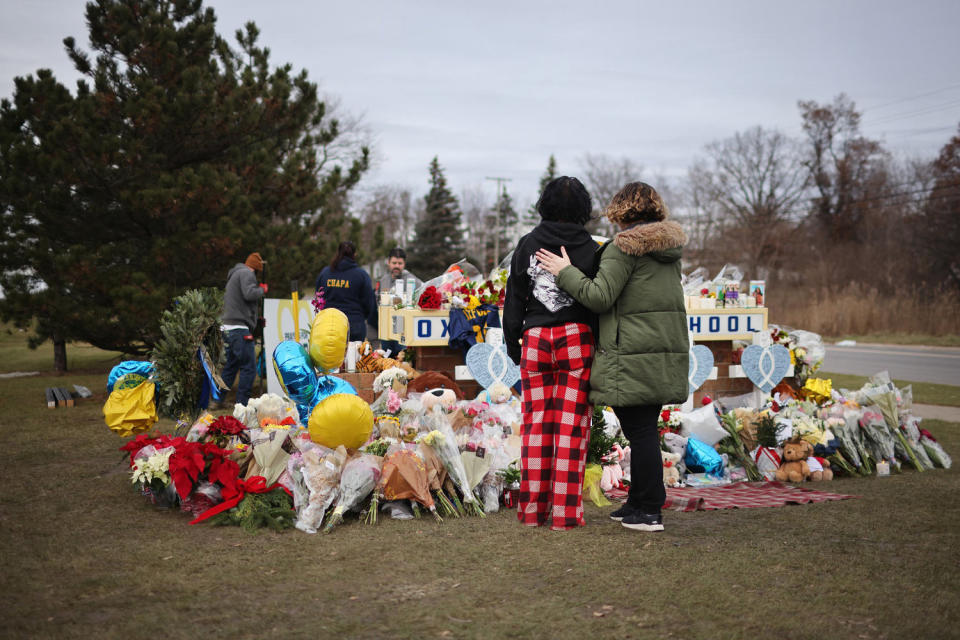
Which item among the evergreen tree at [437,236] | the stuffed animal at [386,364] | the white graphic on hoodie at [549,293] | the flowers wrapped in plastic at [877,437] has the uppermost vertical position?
the evergreen tree at [437,236]

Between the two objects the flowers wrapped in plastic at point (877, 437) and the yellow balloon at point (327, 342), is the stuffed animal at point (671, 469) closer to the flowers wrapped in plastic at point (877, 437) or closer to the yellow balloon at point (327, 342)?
the flowers wrapped in plastic at point (877, 437)

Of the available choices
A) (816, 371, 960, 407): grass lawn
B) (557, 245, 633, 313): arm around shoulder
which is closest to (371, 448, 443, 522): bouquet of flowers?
(557, 245, 633, 313): arm around shoulder

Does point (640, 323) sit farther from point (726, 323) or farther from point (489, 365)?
point (726, 323)

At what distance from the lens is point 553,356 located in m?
3.75

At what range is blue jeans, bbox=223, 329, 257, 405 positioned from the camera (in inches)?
299

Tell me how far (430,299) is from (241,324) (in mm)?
2113

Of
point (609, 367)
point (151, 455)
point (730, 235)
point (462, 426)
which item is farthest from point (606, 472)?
point (730, 235)

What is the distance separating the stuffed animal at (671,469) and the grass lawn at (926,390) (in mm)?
6071

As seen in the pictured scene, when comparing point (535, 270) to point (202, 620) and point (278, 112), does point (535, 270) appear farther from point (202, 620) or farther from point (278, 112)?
point (278, 112)

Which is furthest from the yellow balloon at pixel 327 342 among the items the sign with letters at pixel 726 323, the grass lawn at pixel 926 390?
the grass lawn at pixel 926 390

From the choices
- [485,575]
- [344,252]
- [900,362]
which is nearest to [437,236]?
[900,362]

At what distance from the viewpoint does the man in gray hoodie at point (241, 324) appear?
7.61 metres

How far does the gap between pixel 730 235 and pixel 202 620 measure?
41.3 metres

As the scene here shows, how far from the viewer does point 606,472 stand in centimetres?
477
